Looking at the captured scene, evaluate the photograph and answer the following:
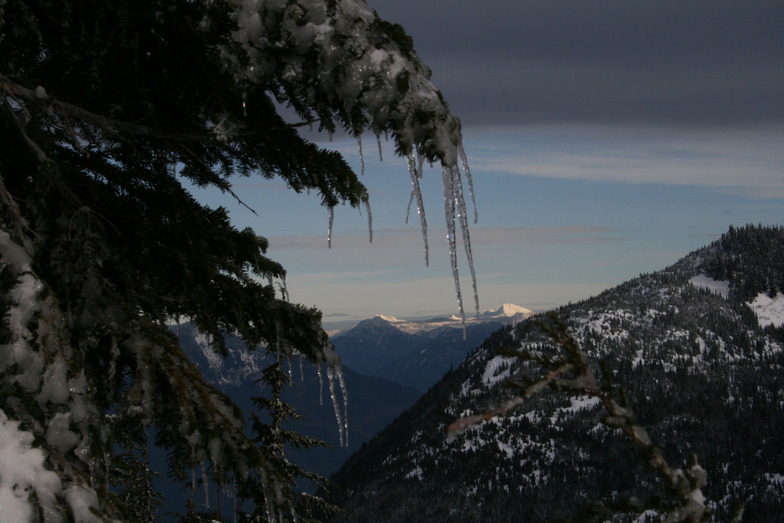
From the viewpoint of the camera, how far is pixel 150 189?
5348 millimetres

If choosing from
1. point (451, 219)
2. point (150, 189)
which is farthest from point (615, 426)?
point (150, 189)

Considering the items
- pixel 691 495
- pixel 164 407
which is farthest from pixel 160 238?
pixel 691 495

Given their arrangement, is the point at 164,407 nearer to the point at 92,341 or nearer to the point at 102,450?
the point at 92,341

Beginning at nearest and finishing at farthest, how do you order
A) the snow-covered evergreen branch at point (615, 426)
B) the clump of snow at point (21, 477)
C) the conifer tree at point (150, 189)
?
the snow-covered evergreen branch at point (615, 426), the clump of snow at point (21, 477), the conifer tree at point (150, 189)

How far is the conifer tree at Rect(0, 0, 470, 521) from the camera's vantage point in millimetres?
2865

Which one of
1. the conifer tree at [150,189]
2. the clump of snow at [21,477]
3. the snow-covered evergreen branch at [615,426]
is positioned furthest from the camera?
the conifer tree at [150,189]

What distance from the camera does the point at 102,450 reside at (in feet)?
9.52

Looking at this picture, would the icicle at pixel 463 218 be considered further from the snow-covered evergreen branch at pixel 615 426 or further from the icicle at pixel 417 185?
the snow-covered evergreen branch at pixel 615 426

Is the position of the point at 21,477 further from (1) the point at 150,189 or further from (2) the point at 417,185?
(1) the point at 150,189

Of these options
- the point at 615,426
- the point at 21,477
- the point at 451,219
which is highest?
the point at 451,219

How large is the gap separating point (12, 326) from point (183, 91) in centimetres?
191

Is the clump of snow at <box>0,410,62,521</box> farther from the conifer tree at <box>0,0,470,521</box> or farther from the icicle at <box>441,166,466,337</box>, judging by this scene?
the icicle at <box>441,166,466,337</box>

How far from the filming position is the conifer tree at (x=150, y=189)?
2865mm

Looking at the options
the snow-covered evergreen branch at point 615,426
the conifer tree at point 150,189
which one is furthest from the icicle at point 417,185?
the snow-covered evergreen branch at point 615,426
